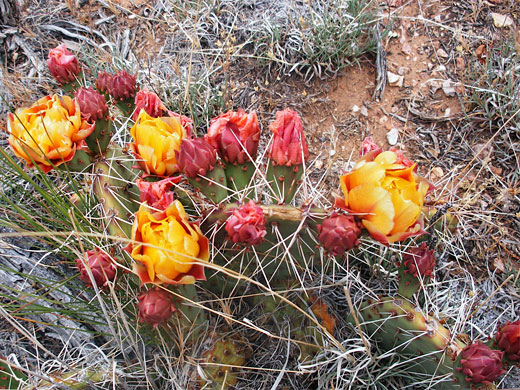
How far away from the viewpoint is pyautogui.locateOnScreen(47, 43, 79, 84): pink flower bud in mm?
1648

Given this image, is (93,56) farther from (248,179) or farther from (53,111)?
(248,179)

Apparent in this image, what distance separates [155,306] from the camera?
3.87 ft

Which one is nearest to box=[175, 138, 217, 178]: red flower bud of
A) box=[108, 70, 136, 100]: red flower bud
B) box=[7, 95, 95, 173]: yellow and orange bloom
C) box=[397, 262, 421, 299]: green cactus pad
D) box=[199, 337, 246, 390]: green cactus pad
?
box=[7, 95, 95, 173]: yellow and orange bloom

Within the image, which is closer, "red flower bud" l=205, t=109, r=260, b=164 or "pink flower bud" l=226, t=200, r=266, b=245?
"pink flower bud" l=226, t=200, r=266, b=245

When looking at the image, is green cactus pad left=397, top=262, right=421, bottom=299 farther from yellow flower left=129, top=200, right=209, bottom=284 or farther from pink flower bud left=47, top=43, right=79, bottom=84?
pink flower bud left=47, top=43, right=79, bottom=84

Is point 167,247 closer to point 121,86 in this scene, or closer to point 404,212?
point 404,212

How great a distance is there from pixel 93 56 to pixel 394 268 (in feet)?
6.56

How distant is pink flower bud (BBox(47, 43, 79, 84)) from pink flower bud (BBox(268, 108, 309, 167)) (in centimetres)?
88

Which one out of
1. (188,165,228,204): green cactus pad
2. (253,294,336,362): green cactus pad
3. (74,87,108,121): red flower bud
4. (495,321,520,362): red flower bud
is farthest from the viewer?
(253,294,336,362): green cactus pad

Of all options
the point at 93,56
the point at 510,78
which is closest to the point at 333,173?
the point at 510,78

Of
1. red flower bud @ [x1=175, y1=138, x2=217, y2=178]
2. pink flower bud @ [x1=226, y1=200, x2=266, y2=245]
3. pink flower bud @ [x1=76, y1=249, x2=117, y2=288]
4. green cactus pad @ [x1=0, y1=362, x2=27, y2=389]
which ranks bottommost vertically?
green cactus pad @ [x1=0, y1=362, x2=27, y2=389]

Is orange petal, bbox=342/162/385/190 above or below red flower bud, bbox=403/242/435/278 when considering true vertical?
above

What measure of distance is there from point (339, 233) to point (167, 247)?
439 mm

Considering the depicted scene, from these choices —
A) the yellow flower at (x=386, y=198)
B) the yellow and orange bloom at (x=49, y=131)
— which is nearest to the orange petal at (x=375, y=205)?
the yellow flower at (x=386, y=198)
